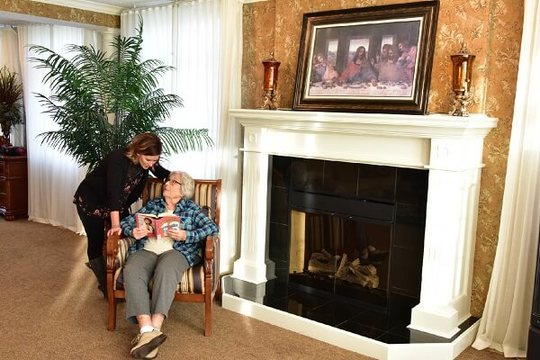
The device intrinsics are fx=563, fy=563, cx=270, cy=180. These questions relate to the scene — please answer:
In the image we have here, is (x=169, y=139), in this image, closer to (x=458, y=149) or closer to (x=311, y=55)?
(x=311, y=55)

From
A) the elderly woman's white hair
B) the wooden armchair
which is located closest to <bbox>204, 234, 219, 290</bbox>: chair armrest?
the wooden armchair

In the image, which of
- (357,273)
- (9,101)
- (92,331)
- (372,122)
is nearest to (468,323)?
(357,273)

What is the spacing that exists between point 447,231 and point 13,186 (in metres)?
5.09

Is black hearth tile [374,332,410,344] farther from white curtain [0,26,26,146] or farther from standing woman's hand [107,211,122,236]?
white curtain [0,26,26,146]

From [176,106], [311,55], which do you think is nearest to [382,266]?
[311,55]

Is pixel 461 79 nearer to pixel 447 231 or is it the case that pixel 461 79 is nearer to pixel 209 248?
pixel 447 231

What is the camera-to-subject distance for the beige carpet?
10.4 feet

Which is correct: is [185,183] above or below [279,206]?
above

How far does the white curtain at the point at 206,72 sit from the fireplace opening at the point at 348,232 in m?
0.40

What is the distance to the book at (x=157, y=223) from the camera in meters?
3.40

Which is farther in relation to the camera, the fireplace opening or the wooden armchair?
the fireplace opening

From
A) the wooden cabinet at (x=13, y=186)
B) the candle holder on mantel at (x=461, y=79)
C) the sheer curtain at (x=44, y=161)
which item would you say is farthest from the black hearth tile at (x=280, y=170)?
the wooden cabinet at (x=13, y=186)

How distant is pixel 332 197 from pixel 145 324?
4.98 feet

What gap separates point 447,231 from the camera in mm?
3209
